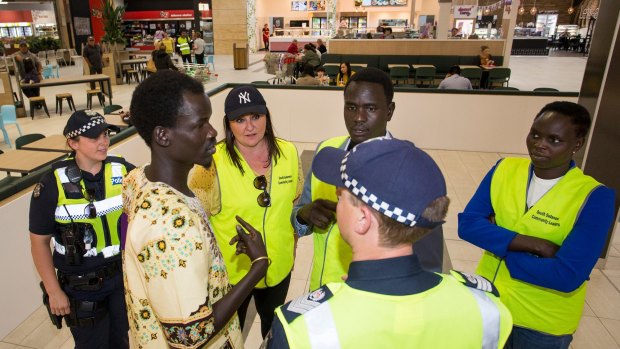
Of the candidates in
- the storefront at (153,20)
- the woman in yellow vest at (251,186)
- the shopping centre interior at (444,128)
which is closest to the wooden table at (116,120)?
the shopping centre interior at (444,128)

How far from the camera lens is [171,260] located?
107cm

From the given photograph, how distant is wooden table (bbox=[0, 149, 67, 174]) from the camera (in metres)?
3.58

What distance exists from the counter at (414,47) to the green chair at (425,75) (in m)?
1.45

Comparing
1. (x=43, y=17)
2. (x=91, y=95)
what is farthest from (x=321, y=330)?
(x=43, y=17)

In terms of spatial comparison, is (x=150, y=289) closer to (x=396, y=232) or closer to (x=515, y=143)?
(x=396, y=232)

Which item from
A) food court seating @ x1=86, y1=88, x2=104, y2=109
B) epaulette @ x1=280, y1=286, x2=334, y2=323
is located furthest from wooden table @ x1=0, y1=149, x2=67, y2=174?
food court seating @ x1=86, y1=88, x2=104, y2=109

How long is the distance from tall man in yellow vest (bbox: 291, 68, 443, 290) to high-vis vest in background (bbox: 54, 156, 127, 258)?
3.34 feet

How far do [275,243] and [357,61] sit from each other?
11.8 m

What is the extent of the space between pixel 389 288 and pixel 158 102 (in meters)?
0.86

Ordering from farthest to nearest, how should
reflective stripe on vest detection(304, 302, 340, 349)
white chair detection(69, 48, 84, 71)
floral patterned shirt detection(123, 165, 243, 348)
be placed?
white chair detection(69, 48, 84, 71)
floral patterned shirt detection(123, 165, 243, 348)
reflective stripe on vest detection(304, 302, 340, 349)

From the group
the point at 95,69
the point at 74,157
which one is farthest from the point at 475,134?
the point at 95,69

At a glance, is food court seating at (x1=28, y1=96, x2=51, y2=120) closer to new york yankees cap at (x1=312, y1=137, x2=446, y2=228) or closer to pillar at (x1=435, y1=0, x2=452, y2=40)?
new york yankees cap at (x1=312, y1=137, x2=446, y2=228)

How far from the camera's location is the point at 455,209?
5.12 m

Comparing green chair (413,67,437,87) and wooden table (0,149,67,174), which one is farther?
green chair (413,67,437,87)
